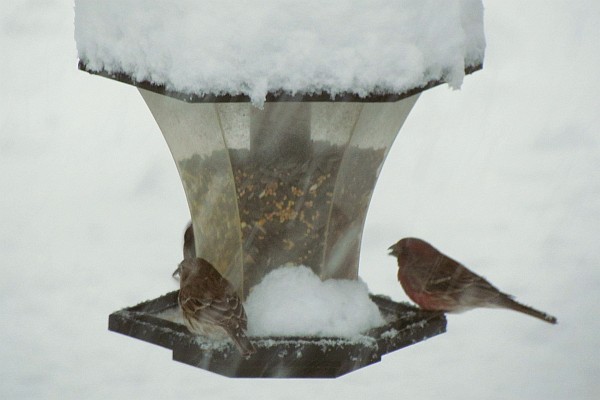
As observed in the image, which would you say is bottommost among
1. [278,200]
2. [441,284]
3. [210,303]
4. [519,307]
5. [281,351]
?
[281,351]

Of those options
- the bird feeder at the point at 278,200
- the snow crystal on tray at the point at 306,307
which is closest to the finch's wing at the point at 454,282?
the bird feeder at the point at 278,200

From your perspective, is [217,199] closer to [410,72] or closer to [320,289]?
[320,289]

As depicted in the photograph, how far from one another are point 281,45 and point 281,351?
1019 millimetres

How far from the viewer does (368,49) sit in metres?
3.35

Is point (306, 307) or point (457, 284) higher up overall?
point (457, 284)

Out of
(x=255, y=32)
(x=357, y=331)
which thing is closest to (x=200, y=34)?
(x=255, y=32)

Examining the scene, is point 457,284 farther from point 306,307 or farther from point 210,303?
point 210,303

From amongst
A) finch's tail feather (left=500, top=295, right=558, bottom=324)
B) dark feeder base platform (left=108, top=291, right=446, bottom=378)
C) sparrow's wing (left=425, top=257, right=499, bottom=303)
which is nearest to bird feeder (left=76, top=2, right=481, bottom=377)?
dark feeder base platform (left=108, top=291, right=446, bottom=378)

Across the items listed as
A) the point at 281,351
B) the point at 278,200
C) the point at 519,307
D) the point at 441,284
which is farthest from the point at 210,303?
the point at 519,307

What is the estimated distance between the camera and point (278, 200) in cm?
391

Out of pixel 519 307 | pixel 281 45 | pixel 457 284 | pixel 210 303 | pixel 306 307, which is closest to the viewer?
pixel 281 45

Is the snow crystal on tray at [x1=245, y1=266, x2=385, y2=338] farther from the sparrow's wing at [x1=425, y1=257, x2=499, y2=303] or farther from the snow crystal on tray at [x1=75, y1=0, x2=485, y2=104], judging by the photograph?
the snow crystal on tray at [x1=75, y1=0, x2=485, y2=104]

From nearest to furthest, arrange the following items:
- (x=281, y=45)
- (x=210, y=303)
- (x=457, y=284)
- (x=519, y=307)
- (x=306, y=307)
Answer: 1. (x=281, y=45)
2. (x=210, y=303)
3. (x=306, y=307)
4. (x=519, y=307)
5. (x=457, y=284)

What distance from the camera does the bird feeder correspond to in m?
3.63
